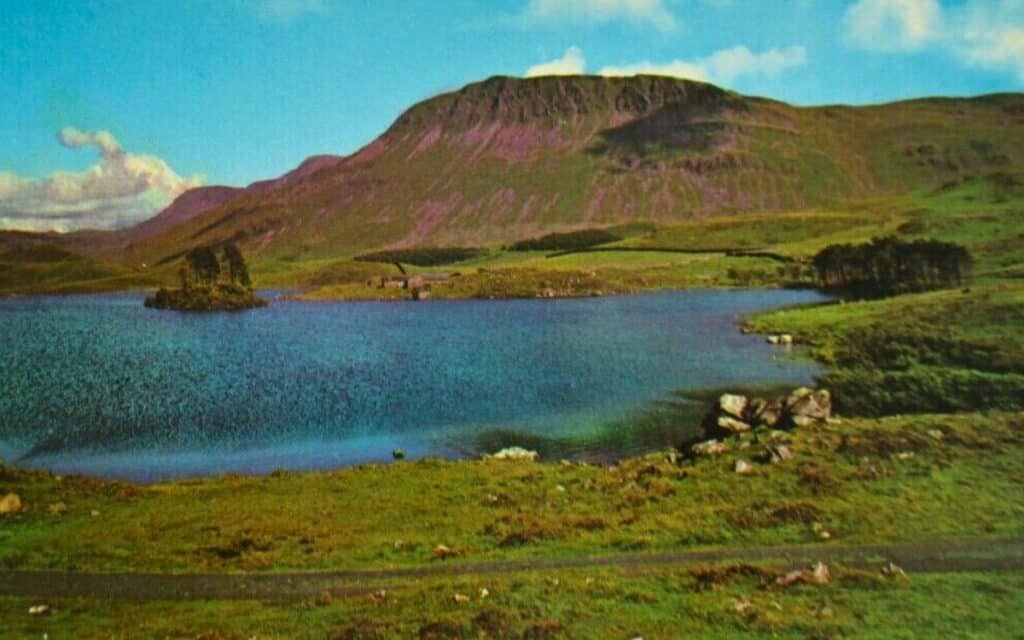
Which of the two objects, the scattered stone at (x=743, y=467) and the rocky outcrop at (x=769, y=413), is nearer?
the scattered stone at (x=743, y=467)

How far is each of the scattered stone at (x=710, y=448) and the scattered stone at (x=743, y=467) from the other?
282 centimetres

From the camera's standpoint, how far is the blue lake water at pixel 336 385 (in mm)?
61438

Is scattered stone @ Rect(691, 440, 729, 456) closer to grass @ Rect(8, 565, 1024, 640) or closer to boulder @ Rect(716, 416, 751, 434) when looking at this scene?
boulder @ Rect(716, 416, 751, 434)

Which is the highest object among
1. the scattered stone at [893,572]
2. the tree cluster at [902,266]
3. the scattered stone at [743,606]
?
the tree cluster at [902,266]

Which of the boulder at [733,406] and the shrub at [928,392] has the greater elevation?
the boulder at [733,406]

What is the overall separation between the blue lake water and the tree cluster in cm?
3033

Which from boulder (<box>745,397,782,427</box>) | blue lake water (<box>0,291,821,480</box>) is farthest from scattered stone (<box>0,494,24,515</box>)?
boulder (<box>745,397,782,427</box>)

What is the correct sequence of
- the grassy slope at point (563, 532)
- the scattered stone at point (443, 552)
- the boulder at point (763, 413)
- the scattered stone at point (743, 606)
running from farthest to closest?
the boulder at point (763, 413)
the scattered stone at point (443, 552)
the grassy slope at point (563, 532)
the scattered stone at point (743, 606)

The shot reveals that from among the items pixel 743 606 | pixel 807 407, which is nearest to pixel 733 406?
pixel 807 407

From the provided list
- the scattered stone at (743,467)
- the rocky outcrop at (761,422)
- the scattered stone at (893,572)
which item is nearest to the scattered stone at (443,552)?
the scattered stone at (743,467)

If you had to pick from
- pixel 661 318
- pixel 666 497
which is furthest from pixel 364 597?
pixel 661 318

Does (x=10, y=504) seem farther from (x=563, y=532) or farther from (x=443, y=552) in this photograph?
(x=563, y=532)

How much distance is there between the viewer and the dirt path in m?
27.7

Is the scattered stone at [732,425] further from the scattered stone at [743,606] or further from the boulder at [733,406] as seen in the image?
the scattered stone at [743,606]
